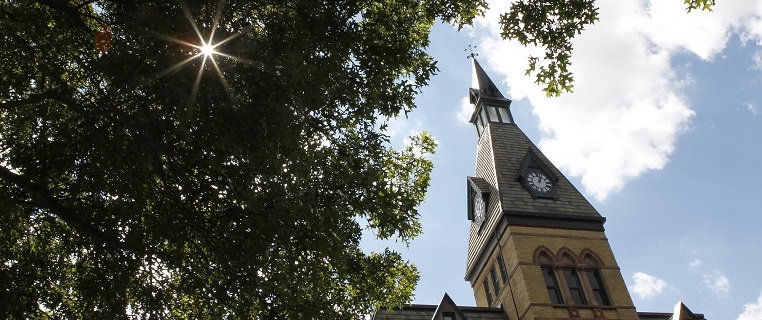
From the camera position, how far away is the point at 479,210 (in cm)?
2634

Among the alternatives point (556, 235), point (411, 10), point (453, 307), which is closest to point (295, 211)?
point (411, 10)

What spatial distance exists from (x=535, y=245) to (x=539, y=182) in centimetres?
369

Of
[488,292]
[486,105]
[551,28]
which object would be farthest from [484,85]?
[551,28]

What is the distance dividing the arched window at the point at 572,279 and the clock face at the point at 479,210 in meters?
3.92

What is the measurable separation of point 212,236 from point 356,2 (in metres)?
3.68

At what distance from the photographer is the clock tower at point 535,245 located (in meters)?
21.6

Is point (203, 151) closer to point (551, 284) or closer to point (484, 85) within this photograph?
point (551, 284)

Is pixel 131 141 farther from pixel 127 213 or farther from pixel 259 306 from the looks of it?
pixel 259 306

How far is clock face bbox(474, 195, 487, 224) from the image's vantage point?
84.2ft

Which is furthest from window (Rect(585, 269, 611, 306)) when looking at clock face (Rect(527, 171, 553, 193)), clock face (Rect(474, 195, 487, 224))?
clock face (Rect(474, 195, 487, 224))

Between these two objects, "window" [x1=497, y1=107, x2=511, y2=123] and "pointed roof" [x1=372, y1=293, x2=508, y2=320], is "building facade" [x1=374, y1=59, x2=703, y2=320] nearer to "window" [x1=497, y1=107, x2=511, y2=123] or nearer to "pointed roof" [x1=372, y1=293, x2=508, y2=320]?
"pointed roof" [x1=372, y1=293, x2=508, y2=320]

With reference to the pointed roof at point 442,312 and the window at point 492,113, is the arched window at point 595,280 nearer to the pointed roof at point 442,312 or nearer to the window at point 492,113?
the pointed roof at point 442,312

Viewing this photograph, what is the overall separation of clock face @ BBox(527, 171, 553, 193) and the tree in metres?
16.2

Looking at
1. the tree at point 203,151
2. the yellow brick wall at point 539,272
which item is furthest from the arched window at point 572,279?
the tree at point 203,151
